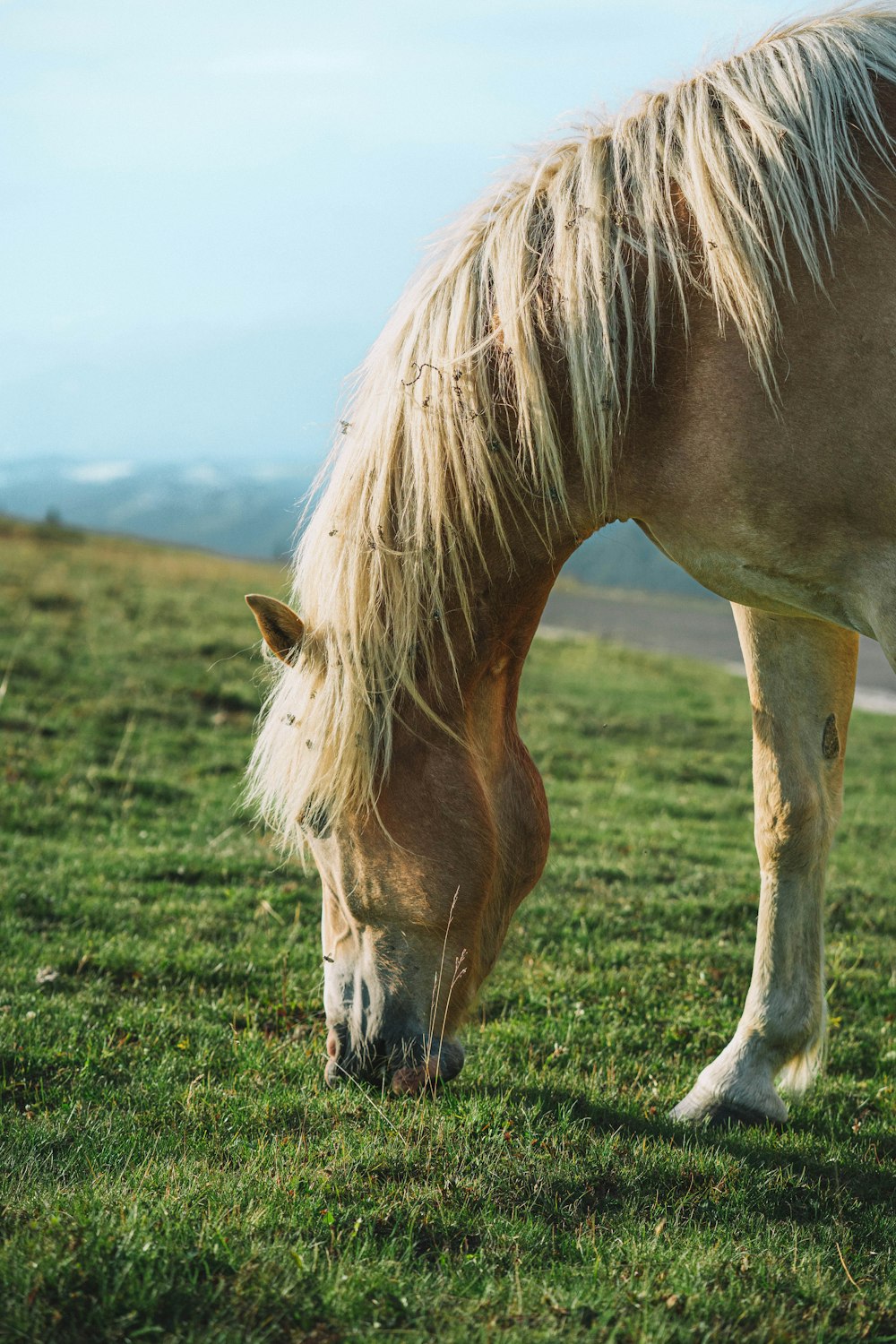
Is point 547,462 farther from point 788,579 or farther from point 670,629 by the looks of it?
point 670,629

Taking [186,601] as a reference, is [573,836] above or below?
below

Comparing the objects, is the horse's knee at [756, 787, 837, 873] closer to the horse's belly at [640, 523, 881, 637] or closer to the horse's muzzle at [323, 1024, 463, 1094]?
the horse's belly at [640, 523, 881, 637]

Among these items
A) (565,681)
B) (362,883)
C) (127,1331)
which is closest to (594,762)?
(565,681)

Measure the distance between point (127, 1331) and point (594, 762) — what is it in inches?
347

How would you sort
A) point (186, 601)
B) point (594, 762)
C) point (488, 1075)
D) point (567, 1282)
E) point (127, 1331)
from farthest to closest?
point (186, 601), point (594, 762), point (488, 1075), point (567, 1282), point (127, 1331)

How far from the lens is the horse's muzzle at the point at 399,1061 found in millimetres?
3344

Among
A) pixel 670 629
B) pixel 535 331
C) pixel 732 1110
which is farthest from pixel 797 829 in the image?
pixel 670 629

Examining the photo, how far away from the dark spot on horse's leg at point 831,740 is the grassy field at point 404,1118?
1.30m

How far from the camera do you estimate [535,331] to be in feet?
9.99

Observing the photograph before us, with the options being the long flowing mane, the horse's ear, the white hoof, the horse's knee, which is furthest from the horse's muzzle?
the horse's knee

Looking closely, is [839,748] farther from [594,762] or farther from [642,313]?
[594,762]

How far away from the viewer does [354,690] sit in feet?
10.3

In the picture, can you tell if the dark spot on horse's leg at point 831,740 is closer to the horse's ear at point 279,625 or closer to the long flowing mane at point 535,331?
the long flowing mane at point 535,331

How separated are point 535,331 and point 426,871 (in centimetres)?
162
